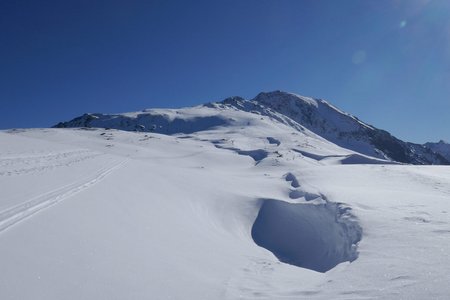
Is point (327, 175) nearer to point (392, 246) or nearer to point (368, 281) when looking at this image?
point (392, 246)

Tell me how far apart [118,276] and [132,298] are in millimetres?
632

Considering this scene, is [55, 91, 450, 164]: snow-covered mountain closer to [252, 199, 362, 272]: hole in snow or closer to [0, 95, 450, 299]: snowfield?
[252, 199, 362, 272]: hole in snow

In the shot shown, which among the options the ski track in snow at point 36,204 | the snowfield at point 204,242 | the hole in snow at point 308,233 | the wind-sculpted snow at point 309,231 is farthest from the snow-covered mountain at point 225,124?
the ski track in snow at point 36,204

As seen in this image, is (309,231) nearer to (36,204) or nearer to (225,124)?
(36,204)

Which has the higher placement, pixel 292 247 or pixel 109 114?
pixel 109 114

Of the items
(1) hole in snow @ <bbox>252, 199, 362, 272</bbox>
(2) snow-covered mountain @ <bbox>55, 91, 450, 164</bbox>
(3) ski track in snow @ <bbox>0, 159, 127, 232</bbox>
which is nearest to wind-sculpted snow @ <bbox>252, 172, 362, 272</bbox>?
(1) hole in snow @ <bbox>252, 199, 362, 272</bbox>

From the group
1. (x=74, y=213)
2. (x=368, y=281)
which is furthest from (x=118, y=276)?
(x=368, y=281)

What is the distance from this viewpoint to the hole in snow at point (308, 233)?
32.5 ft

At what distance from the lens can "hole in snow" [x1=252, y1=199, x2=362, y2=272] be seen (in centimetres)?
990

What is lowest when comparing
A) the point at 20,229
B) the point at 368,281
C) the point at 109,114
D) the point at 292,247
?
the point at 292,247

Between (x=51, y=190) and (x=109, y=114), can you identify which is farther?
(x=109, y=114)

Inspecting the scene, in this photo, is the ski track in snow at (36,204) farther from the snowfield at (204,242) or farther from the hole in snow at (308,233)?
the hole in snow at (308,233)

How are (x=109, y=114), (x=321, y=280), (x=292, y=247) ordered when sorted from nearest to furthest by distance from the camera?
(x=321, y=280) → (x=292, y=247) → (x=109, y=114)

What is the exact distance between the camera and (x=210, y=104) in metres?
154
